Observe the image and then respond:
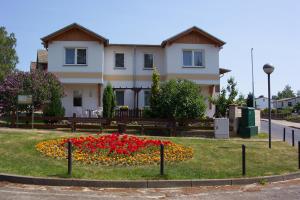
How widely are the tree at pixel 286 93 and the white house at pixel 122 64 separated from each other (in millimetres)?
139935

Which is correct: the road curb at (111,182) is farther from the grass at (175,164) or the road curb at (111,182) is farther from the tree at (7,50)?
the tree at (7,50)

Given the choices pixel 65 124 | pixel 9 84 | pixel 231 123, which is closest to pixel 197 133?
pixel 231 123

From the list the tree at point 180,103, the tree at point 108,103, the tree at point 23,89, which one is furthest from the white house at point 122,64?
the tree at point 180,103

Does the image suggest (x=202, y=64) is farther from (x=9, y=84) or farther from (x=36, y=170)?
(x=36, y=170)

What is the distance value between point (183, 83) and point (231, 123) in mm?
3678

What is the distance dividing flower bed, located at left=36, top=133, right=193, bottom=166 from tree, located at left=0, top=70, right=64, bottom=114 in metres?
8.34

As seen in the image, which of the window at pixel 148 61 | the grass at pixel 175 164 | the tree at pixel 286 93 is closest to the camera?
the grass at pixel 175 164

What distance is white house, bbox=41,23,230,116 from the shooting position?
2962cm

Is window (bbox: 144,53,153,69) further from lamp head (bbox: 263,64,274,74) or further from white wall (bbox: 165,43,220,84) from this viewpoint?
lamp head (bbox: 263,64,274,74)

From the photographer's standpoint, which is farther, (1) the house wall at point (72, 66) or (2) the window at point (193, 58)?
(2) the window at point (193, 58)

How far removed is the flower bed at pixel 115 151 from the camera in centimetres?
1292

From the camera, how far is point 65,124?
22.9 meters

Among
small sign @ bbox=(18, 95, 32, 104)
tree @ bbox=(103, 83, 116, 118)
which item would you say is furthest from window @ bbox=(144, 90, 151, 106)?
small sign @ bbox=(18, 95, 32, 104)

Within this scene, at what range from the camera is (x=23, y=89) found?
22.8m
